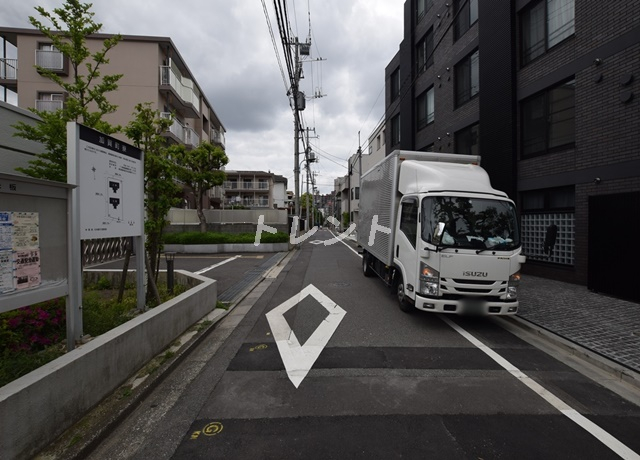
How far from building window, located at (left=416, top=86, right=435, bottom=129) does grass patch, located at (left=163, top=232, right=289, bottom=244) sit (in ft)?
34.4

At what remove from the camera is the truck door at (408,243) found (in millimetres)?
5898

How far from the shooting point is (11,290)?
262 centimetres

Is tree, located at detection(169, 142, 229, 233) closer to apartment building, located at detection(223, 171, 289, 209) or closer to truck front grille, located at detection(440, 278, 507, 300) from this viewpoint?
truck front grille, located at detection(440, 278, 507, 300)

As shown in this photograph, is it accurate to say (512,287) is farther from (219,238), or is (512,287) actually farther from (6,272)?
(219,238)

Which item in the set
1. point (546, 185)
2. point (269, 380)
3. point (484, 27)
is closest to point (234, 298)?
point (269, 380)

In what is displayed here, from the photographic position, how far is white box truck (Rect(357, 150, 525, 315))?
5.36m

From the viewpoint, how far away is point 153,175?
566 cm

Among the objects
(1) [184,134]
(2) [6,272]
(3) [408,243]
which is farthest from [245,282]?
(1) [184,134]

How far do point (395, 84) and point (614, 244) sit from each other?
1841 centimetres

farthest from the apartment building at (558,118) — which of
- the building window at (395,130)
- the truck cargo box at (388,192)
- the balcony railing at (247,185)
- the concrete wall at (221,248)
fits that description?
the balcony railing at (247,185)

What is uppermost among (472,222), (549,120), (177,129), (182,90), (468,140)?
(182,90)

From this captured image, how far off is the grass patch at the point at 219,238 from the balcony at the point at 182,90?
9195 millimetres

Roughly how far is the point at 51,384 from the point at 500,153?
12897 mm

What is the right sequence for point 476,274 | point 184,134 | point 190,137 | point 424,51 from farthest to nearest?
point 190,137 < point 184,134 < point 424,51 < point 476,274
